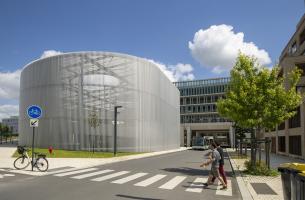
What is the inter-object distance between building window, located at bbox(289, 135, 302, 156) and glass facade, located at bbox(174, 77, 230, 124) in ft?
234

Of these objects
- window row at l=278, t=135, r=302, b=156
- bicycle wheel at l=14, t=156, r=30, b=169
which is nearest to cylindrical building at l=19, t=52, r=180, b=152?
window row at l=278, t=135, r=302, b=156

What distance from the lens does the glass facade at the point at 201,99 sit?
109m

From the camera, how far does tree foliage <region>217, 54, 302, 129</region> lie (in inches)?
680

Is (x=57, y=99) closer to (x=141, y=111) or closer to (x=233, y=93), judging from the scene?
(x=141, y=111)

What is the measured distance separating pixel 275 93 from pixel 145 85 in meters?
35.2

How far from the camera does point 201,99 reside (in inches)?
4417

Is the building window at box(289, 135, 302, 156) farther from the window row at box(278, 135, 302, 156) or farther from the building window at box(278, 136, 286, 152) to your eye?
the building window at box(278, 136, 286, 152)

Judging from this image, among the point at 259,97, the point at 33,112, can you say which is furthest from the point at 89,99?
the point at 259,97

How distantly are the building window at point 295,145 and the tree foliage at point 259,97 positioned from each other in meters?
15.8

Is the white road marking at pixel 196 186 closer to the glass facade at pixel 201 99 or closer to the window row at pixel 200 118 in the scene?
the window row at pixel 200 118

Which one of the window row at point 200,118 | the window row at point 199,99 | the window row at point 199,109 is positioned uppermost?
the window row at point 199,99

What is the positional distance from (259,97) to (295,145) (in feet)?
63.2

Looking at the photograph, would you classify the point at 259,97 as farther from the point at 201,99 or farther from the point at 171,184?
the point at 201,99

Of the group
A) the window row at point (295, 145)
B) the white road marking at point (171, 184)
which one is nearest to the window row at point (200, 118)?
the window row at point (295, 145)
